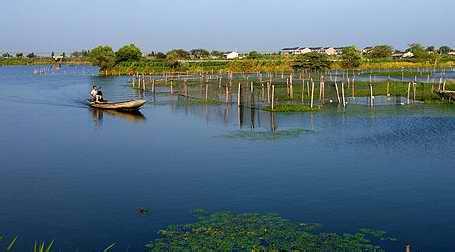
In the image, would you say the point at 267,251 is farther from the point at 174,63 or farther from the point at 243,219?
the point at 174,63

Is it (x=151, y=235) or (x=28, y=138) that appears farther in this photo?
(x=28, y=138)

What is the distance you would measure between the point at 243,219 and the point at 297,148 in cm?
968

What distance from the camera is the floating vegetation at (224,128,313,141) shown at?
25272 mm

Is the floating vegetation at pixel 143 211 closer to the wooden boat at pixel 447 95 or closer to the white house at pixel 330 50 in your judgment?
the wooden boat at pixel 447 95

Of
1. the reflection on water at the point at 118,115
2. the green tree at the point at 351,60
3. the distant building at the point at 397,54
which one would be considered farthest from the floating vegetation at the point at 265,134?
the distant building at the point at 397,54

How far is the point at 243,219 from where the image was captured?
13836 mm

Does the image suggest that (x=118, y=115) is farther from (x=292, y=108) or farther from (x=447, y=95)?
(x=447, y=95)

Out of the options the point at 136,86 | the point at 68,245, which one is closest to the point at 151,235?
the point at 68,245

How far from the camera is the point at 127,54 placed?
88.4m

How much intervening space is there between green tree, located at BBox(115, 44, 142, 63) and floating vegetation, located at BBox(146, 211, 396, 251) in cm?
7716

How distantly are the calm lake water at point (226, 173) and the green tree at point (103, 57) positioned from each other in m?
54.6

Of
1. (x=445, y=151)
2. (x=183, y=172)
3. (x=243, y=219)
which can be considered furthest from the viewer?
(x=445, y=151)

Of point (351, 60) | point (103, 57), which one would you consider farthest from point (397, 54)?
point (103, 57)

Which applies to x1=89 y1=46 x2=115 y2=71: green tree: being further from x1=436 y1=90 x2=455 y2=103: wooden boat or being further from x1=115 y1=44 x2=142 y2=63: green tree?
x1=436 y1=90 x2=455 y2=103: wooden boat
